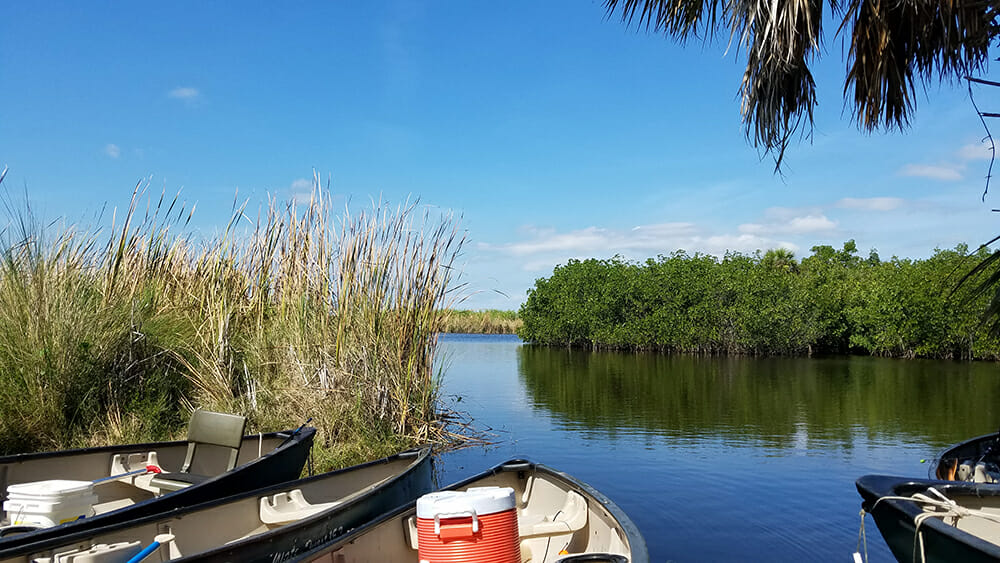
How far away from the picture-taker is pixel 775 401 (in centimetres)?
1855

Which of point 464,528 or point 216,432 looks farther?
point 216,432

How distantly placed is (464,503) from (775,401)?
16446mm

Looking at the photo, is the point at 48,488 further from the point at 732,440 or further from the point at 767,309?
the point at 767,309

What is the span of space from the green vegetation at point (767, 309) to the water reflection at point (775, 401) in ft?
15.7

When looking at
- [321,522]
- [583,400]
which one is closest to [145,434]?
[321,522]

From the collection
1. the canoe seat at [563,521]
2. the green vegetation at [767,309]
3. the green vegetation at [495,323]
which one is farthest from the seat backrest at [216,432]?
the green vegetation at [495,323]

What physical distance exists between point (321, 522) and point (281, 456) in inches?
87.6

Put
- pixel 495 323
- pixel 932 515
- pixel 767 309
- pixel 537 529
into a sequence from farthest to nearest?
pixel 495 323
pixel 767 309
pixel 537 529
pixel 932 515

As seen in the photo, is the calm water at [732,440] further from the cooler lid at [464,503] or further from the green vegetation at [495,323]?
the green vegetation at [495,323]

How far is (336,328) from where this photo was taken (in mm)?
10125

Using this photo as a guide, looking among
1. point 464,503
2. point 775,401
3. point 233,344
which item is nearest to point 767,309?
point 775,401

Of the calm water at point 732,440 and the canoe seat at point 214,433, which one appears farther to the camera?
the calm water at point 732,440

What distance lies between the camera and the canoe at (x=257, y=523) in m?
3.94

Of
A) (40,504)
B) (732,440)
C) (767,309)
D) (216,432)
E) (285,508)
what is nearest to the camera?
(40,504)
